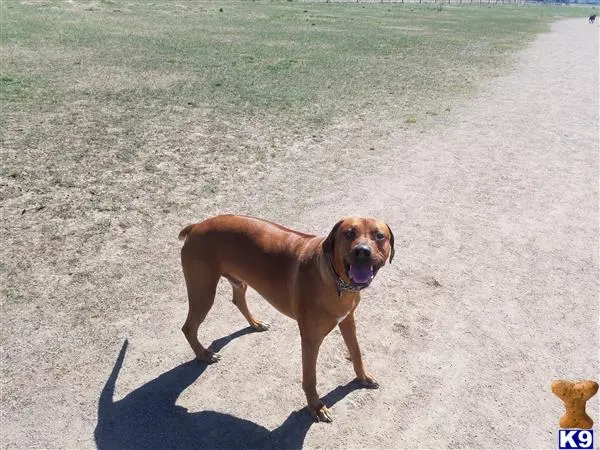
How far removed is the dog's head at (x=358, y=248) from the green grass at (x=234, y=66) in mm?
8056

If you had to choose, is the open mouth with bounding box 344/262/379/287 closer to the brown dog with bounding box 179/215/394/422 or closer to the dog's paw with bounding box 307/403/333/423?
the brown dog with bounding box 179/215/394/422

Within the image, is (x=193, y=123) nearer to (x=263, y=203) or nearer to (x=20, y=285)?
(x=263, y=203)

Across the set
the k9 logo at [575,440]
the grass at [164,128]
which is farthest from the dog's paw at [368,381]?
the grass at [164,128]

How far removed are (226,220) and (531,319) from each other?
10.9ft

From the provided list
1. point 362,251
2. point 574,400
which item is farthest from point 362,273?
point 574,400

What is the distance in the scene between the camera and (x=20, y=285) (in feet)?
17.7

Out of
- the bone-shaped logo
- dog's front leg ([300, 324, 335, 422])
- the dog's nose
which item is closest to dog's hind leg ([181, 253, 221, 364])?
dog's front leg ([300, 324, 335, 422])

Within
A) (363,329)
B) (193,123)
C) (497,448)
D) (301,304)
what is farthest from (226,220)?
(193,123)

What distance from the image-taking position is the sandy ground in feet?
12.8

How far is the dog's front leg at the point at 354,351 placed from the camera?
4.08m

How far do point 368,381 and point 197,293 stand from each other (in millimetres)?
1665

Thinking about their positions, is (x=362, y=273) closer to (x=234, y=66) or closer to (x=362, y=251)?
(x=362, y=251)

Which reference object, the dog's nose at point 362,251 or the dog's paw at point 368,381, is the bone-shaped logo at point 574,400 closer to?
the dog's paw at point 368,381

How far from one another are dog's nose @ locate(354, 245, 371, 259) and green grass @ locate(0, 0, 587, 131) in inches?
327
